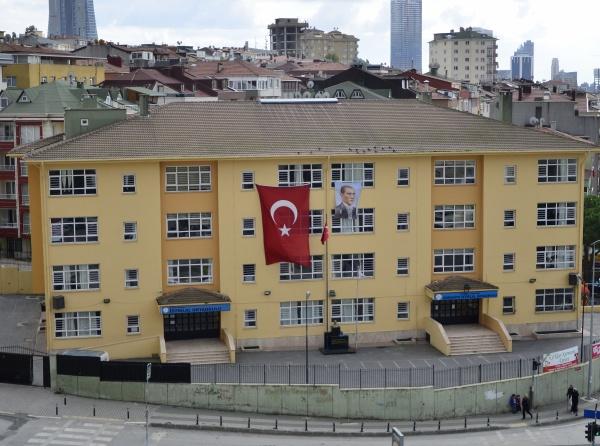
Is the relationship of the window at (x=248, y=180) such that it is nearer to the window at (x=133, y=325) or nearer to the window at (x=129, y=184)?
the window at (x=129, y=184)

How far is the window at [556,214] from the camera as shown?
5659 centimetres

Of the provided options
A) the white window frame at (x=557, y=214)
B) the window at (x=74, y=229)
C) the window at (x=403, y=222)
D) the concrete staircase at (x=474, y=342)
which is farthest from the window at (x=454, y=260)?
the window at (x=74, y=229)

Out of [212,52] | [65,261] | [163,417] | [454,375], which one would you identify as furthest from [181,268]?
[212,52]

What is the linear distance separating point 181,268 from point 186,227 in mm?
2146

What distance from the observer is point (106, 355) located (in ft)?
160

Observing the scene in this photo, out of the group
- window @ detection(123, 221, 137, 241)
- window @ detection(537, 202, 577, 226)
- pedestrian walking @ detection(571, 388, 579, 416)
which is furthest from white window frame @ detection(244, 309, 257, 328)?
window @ detection(537, 202, 577, 226)

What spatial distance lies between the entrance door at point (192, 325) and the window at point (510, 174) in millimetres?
17254

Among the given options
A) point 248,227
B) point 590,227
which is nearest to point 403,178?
point 248,227

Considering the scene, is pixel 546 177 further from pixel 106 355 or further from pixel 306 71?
pixel 306 71

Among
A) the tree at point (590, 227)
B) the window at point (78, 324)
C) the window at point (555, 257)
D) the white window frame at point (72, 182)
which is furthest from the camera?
the tree at point (590, 227)

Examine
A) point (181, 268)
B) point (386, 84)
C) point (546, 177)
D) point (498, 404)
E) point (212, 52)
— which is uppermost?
point (212, 52)

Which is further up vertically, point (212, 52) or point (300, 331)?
point (212, 52)

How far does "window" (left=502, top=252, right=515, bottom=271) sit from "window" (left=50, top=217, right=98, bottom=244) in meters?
22.1

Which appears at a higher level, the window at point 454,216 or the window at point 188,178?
the window at point 188,178
